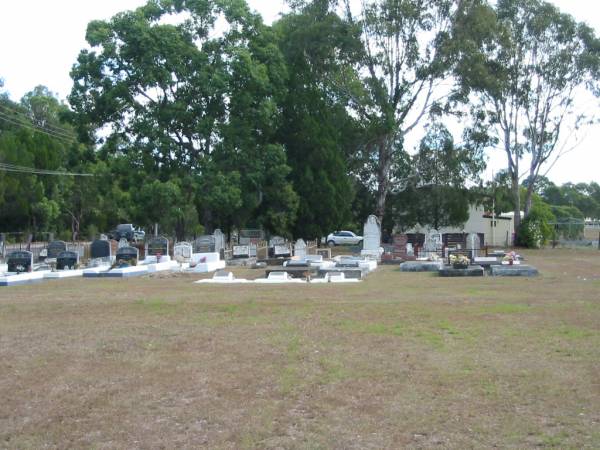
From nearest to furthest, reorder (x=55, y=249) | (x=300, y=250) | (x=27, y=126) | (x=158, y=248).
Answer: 1. (x=158, y=248)
2. (x=55, y=249)
3. (x=300, y=250)
4. (x=27, y=126)

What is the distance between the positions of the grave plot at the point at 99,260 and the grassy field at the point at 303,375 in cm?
851

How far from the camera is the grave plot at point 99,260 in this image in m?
21.8

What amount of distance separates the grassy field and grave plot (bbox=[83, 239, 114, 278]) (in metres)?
8.51

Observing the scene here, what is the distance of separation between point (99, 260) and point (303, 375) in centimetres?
1933

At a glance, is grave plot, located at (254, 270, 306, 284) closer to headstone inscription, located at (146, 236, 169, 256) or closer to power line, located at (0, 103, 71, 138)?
headstone inscription, located at (146, 236, 169, 256)

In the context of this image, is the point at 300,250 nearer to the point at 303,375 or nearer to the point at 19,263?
the point at 19,263

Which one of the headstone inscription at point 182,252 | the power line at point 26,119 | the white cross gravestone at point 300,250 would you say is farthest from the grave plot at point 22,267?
the power line at point 26,119

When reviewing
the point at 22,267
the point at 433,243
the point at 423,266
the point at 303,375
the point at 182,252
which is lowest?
the point at 303,375

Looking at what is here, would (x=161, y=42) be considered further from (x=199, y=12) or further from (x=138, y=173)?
(x=138, y=173)

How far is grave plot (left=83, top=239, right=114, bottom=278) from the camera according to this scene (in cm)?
2175

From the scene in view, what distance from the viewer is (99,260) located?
25359mm

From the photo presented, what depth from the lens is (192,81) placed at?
35.6 metres

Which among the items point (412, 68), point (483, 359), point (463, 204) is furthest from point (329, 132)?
point (483, 359)

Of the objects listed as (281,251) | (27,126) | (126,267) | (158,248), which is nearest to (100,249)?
(158,248)
